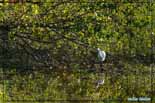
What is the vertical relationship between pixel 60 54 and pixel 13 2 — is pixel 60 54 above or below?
below

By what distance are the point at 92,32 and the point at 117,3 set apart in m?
0.32

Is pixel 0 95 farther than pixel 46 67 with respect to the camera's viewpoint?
No

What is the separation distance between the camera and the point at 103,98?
172 inches

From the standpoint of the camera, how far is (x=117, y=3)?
183 inches

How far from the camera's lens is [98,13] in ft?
15.3

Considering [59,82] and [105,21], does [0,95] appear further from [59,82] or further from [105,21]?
Answer: [105,21]

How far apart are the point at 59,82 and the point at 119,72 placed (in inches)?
20.0

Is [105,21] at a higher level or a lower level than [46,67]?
higher

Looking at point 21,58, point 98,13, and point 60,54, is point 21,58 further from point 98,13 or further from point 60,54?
point 98,13

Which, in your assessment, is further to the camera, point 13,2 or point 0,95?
point 13,2

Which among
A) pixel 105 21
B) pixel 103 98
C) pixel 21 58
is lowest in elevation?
pixel 103 98

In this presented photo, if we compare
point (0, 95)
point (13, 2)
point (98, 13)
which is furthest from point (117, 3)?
point (0, 95)

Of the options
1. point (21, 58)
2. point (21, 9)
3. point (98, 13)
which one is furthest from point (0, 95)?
point (98, 13)

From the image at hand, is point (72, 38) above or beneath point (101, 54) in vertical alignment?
above
